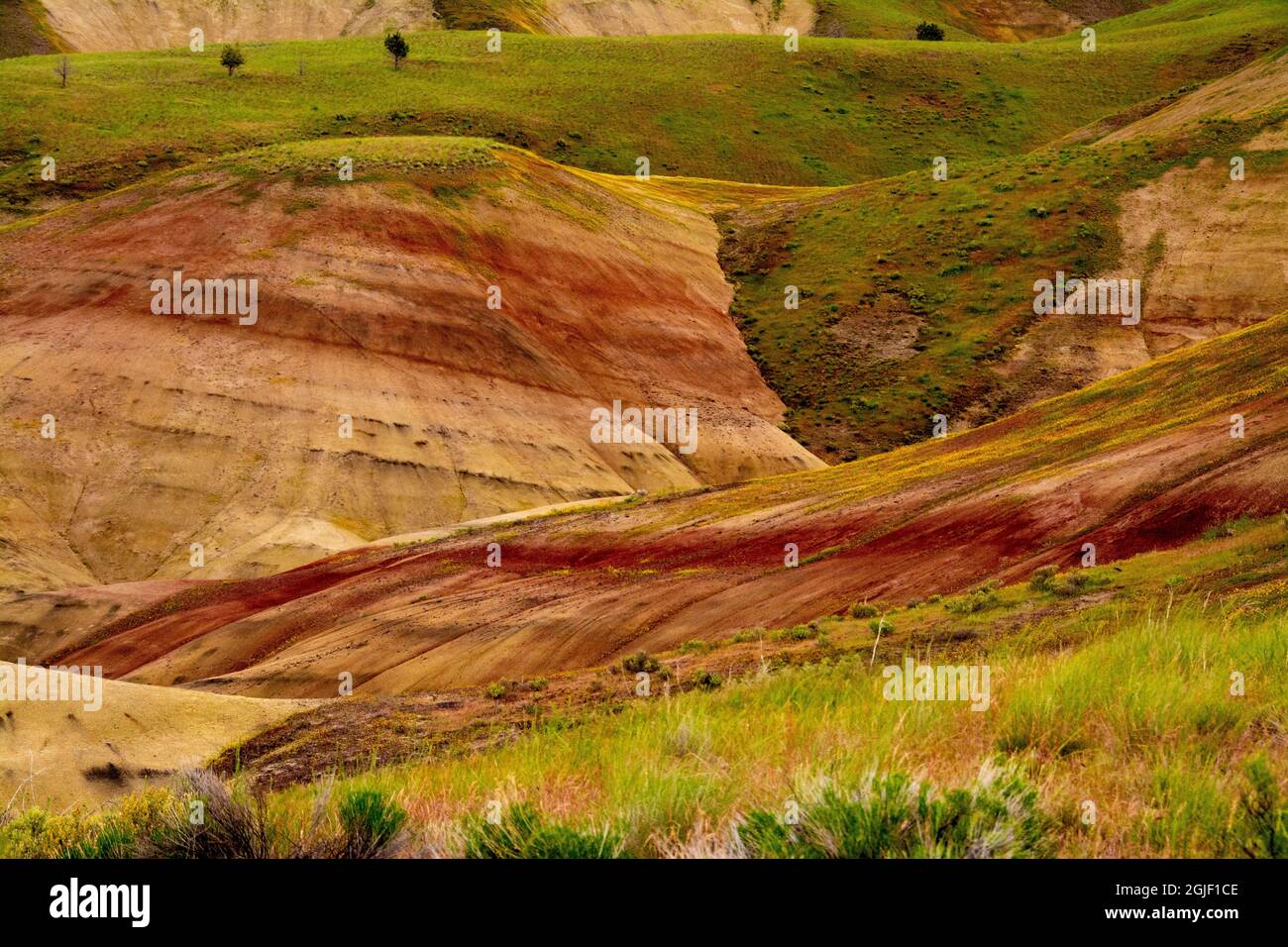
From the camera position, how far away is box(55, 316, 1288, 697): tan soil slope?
23000mm

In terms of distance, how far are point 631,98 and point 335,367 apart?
7628 cm

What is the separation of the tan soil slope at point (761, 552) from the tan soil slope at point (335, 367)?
36.6ft

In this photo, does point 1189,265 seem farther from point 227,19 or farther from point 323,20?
point 227,19

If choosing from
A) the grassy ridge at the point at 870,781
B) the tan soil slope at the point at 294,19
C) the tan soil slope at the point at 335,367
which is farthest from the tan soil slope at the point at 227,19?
the grassy ridge at the point at 870,781

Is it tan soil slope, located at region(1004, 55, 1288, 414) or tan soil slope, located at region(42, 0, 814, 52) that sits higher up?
tan soil slope, located at region(42, 0, 814, 52)

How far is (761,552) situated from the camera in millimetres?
31922

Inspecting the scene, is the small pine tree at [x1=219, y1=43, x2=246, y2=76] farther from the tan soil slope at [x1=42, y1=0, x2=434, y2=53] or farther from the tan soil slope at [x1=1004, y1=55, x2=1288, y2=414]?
the tan soil slope at [x1=1004, y1=55, x2=1288, y2=414]

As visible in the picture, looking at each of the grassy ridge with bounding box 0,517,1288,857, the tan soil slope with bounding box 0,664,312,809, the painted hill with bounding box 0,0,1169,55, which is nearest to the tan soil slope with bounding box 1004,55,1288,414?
the tan soil slope with bounding box 0,664,312,809

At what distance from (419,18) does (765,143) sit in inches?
2488

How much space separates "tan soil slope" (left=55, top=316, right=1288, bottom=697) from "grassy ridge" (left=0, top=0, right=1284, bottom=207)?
225 ft

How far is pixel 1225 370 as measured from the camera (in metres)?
33.8

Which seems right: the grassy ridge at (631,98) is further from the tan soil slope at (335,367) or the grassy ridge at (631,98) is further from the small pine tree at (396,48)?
the tan soil slope at (335,367)

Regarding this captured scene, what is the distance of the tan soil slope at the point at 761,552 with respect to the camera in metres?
23.0
